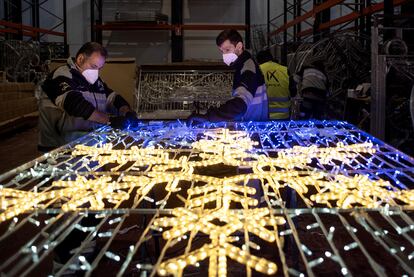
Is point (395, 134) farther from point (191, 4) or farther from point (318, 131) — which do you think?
point (191, 4)

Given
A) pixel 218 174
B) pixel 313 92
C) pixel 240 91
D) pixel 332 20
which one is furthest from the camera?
pixel 332 20

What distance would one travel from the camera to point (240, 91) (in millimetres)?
3354

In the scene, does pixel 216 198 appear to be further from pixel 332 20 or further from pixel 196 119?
pixel 332 20

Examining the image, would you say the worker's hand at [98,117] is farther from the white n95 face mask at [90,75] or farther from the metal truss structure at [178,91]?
the metal truss structure at [178,91]

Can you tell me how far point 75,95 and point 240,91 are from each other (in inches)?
43.3

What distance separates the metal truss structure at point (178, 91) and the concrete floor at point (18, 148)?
1731mm

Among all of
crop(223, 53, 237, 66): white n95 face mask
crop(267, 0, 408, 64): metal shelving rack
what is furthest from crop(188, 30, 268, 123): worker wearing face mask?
crop(267, 0, 408, 64): metal shelving rack

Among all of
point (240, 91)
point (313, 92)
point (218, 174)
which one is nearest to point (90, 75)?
point (240, 91)

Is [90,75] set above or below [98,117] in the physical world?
above

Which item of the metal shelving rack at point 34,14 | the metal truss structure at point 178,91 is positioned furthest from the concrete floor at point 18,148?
the metal shelving rack at point 34,14

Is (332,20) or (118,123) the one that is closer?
(118,123)

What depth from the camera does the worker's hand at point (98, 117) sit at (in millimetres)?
3004

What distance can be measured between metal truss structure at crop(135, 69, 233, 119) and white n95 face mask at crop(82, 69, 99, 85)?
98.6 inches

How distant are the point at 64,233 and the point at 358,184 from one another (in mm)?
984
